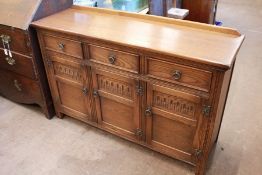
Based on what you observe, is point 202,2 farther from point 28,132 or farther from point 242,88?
point 28,132

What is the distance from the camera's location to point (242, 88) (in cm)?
243

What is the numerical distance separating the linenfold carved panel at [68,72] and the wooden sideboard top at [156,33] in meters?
0.29

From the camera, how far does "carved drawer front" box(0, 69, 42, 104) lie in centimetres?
198

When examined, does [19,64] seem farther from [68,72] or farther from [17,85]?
[68,72]

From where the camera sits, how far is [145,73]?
1396 millimetres

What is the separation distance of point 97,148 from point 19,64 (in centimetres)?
89

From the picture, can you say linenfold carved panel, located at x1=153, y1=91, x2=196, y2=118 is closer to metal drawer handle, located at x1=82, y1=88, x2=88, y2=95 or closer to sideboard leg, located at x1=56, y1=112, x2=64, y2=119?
metal drawer handle, located at x1=82, y1=88, x2=88, y2=95

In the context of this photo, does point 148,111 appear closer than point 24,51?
Yes

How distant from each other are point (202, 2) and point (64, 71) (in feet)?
7.07

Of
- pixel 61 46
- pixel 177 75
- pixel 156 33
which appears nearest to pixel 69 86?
pixel 61 46

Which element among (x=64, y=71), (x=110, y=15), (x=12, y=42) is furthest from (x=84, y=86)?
(x=12, y=42)

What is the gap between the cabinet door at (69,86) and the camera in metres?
1.70

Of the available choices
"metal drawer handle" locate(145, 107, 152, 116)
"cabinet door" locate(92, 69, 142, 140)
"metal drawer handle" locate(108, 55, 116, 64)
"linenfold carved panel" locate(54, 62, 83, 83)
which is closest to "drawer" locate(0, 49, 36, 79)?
"linenfold carved panel" locate(54, 62, 83, 83)

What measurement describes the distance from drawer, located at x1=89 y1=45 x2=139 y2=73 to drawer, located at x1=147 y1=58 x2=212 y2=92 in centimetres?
10
